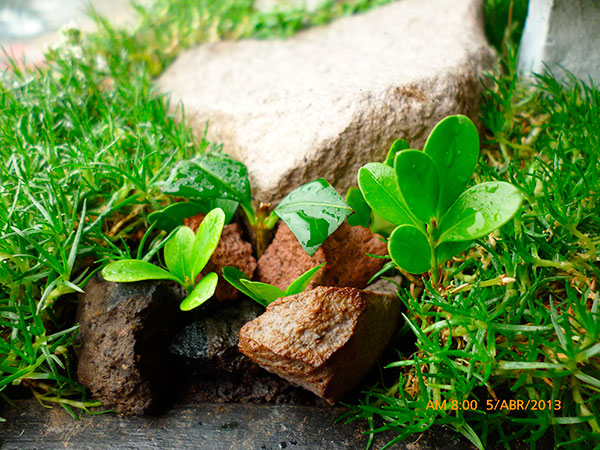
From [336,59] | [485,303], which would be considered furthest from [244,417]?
[336,59]

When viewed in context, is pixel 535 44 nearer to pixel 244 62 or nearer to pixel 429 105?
pixel 429 105

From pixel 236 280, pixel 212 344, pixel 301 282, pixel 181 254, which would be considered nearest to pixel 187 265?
pixel 181 254

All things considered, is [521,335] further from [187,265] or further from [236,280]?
[187,265]

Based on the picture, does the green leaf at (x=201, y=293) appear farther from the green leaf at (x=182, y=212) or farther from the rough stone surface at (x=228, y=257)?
the green leaf at (x=182, y=212)

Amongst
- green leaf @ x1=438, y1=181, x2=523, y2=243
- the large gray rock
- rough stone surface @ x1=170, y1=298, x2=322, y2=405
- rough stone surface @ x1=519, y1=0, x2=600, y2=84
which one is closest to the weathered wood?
rough stone surface @ x1=170, y1=298, x2=322, y2=405

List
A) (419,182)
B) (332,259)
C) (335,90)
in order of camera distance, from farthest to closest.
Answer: (335,90), (332,259), (419,182)

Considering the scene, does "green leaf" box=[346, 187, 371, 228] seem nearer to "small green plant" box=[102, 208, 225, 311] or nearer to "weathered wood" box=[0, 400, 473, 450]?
"small green plant" box=[102, 208, 225, 311]

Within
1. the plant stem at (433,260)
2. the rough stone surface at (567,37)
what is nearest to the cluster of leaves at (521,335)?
the plant stem at (433,260)
